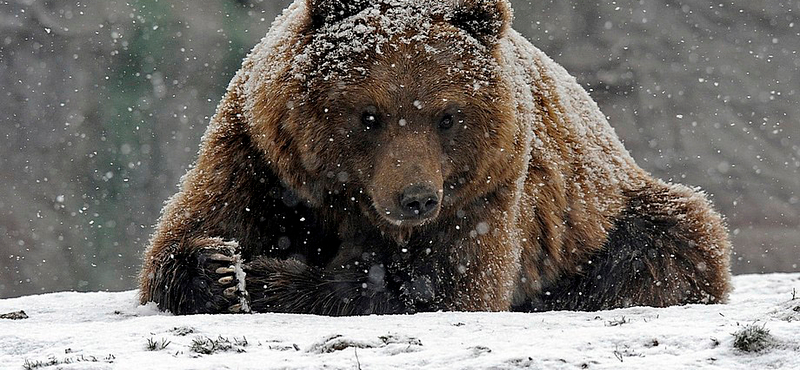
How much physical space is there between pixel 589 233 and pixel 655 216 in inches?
17.4

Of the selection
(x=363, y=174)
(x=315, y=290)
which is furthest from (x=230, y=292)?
(x=363, y=174)

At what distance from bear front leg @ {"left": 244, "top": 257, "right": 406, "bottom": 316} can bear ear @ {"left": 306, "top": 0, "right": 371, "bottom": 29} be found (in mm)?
1098

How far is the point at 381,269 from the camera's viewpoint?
4293 mm

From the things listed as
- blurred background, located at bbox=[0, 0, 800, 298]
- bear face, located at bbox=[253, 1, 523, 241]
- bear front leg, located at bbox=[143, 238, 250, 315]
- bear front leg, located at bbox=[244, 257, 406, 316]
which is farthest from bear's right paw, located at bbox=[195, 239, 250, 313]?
blurred background, located at bbox=[0, 0, 800, 298]

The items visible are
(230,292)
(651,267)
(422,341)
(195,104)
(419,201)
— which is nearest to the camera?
(422,341)

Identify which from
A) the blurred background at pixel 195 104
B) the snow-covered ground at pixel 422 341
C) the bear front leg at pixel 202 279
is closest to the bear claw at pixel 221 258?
the bear front leg at pixel 202 279

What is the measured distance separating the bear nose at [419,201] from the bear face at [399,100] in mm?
76

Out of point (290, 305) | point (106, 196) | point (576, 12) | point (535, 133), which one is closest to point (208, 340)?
point (290, 305)

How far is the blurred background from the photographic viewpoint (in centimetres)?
1313

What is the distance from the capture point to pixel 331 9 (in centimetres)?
416

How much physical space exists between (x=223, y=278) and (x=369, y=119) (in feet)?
3.08

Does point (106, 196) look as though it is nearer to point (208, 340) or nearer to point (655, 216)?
point (655, 216)

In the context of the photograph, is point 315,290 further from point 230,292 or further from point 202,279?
point 202,279

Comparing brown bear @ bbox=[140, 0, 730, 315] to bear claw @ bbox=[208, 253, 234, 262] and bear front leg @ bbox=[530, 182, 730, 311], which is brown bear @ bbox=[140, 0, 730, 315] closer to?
bear claw @ bbox=[208, 253, 234, 262]
